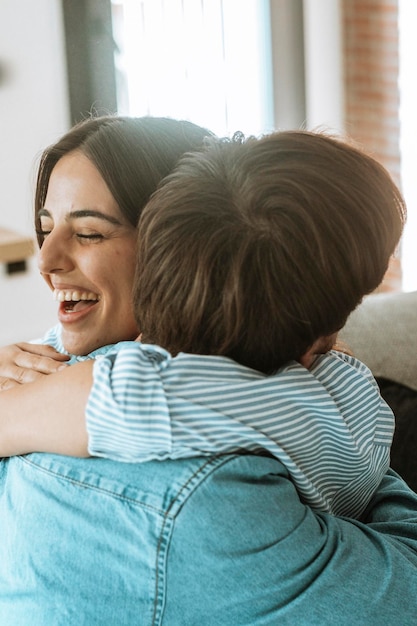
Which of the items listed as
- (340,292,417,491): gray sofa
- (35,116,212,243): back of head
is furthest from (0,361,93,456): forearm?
(340,292,417,491): gray sofa

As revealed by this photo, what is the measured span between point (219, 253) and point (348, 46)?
13.1ft

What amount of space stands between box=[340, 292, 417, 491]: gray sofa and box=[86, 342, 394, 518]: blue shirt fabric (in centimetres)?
83

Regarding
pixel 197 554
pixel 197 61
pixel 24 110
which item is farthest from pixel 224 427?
pixel 197 61

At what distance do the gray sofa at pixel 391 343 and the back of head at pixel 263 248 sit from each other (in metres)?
0.89

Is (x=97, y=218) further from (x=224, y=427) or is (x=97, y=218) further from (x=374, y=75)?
(x=374, y=75)

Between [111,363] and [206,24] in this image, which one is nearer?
[111,363]

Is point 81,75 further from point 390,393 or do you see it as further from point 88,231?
point 88,231

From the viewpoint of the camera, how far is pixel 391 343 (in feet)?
6.32

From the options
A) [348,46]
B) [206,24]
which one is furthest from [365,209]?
[348,46]

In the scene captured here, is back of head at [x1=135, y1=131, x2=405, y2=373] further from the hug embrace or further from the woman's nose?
the woman's nose

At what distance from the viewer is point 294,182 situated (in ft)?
2.77

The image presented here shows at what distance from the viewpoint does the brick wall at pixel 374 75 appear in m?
4.41

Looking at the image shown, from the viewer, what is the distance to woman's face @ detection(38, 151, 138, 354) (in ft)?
3.60

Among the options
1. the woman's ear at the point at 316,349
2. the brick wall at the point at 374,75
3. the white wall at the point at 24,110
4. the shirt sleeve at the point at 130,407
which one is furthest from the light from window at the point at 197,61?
the shirt sleeve at the point at 130,407
